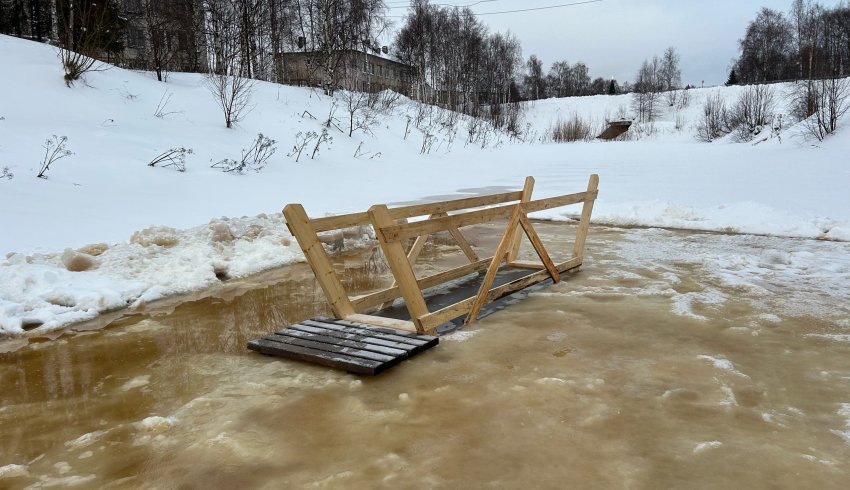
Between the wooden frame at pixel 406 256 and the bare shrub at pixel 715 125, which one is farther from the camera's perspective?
the bare shrub at pixel 715 125

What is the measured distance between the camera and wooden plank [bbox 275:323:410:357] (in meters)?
3.66

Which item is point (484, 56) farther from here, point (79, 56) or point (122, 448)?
point (122, 448)

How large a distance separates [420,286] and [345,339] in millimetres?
1223

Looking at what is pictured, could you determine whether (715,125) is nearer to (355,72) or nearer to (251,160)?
(355,72)

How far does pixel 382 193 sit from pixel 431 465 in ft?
33.8

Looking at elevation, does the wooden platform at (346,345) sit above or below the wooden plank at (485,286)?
below

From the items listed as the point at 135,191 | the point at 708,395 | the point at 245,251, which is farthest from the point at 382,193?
the point at 708,395

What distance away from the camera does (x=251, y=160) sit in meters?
13.1

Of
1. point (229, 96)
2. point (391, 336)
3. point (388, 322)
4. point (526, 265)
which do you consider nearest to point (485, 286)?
point (388, 322)

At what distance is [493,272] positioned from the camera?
4.50 m

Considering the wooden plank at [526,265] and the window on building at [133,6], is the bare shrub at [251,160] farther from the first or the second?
the window on building at [133,6]

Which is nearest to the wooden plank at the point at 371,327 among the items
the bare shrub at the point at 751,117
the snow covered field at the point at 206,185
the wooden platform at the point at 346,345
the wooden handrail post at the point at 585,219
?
the wooden platform at the point at 346,345

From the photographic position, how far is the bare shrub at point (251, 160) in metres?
11.9

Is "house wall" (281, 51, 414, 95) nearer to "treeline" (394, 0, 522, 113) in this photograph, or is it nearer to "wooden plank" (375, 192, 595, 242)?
"treeline" (394, 0, 522, 113)
